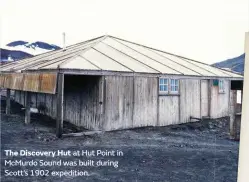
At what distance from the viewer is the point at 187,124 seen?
1353cm

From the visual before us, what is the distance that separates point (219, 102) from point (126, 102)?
641 cm

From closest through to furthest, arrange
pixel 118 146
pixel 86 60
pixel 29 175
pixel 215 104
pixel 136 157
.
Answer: pixel 29 175 → pixel 136 157 → pixel 118 146 → pixel 86 60 → pixel 215 104

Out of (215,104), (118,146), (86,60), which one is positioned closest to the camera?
(118,146)

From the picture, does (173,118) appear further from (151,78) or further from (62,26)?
(62,26)

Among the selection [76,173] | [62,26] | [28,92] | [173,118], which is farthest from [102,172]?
[173,118]

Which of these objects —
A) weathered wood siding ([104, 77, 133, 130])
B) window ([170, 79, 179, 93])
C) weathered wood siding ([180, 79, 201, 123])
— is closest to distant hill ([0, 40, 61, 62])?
weathered wood siding ([104, 77, 133, 130])

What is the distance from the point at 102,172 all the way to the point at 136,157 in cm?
151

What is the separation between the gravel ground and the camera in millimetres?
6941

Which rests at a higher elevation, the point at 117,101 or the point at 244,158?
the point at 117,101

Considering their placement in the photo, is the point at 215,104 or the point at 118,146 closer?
the point at 118,146

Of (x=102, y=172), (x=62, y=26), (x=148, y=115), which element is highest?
(x=62, y=26)

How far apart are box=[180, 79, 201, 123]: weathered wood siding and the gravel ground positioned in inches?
34.8

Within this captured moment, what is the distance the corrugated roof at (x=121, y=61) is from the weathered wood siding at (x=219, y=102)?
790 mm

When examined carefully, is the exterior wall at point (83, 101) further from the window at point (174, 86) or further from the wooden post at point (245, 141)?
the wooden post at point (245, 141)
